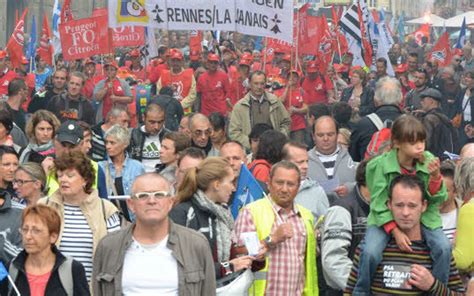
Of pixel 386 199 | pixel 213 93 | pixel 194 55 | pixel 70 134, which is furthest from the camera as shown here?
pixel 194 55

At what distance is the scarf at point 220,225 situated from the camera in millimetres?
7543

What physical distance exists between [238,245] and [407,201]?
4.16 feet

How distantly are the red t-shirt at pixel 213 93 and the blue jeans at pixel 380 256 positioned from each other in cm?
1223

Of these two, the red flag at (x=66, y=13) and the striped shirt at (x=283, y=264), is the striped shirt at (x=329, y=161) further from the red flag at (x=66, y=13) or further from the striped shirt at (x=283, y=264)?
the red flag at (x=66, y=13)

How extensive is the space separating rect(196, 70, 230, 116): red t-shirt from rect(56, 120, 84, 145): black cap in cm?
881

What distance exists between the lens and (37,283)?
694 cm

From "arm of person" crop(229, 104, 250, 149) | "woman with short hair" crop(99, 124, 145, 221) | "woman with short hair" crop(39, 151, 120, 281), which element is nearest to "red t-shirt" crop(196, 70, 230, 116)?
"arm of person" crop(229, 104, 250, 149)

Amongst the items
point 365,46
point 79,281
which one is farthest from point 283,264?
point 365,46

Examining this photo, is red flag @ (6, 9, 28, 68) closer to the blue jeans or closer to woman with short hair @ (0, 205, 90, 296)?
woman with short hair @ (0, 205, 90, 296)

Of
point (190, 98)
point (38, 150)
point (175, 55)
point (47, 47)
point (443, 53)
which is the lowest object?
point (38, 150)

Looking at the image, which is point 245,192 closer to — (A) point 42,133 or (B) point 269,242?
(B) point 269,242

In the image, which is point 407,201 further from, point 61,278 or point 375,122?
point 375,122

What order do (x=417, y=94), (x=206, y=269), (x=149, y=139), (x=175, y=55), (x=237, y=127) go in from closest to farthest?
(x=206, y=269) < (x=149, y=139) < (x=237, y=127) < (x=417, y=94) < (x=175, y=55)

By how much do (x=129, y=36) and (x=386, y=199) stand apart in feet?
46.3
